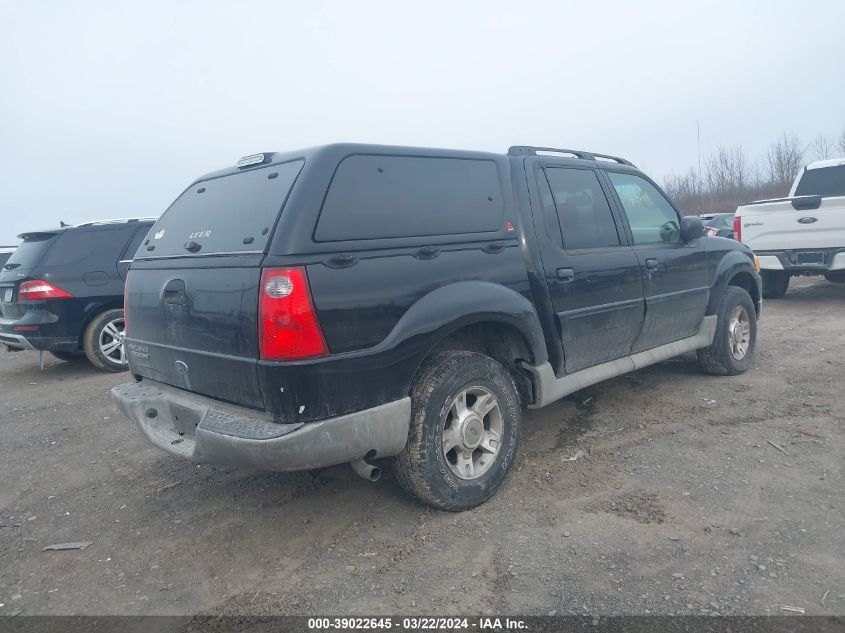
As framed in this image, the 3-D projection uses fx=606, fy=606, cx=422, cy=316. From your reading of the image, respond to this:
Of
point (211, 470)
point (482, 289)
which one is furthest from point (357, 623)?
point (211, 470)

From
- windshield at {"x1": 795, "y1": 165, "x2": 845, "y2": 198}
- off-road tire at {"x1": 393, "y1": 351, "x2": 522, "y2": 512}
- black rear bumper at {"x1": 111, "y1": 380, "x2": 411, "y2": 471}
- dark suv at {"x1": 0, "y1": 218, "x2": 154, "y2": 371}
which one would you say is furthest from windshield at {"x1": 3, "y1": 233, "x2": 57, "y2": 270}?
windshield at {"x1": 795, "y1": 165, "x2": 845, "y2": 198}

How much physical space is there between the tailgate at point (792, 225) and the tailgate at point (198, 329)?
8.61 metres

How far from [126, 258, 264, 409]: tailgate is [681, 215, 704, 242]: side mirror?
3543 millimetres

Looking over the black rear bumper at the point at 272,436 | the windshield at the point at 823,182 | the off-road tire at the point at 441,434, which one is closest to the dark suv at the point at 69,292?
the black rear bumper at the point at 272,436

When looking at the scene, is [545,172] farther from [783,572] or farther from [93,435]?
[93,435]

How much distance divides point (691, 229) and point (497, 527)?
9.82ft

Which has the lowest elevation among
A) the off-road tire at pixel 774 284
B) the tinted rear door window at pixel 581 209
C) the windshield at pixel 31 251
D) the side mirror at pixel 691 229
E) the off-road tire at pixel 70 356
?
the off-road tire at pixel 774 284

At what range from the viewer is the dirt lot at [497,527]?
254cm

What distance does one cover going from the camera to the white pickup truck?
329 inches

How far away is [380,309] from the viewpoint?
9.19 ft

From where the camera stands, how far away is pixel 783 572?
2.56 metres

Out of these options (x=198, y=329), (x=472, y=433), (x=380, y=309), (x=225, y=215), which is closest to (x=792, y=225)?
(x=472, y=433)

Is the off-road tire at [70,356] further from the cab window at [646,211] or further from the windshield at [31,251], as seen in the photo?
the cab window at [646,211]

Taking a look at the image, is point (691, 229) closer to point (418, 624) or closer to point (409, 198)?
point (409, 198)
